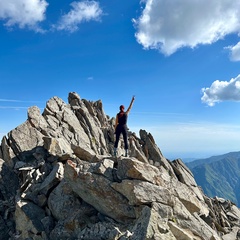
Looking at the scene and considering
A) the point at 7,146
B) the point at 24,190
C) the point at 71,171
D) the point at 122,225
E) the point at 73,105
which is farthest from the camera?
the point at 73,105

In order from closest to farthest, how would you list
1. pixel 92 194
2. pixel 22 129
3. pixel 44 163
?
pixel 92 194 → pixel 44 163 → pixel 22 129

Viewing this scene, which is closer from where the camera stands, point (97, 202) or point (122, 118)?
point (97, 202)

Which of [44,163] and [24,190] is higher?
[44,163]

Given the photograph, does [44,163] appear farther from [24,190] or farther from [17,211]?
[17,211]

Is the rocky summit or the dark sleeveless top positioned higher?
the dark sleeveless top

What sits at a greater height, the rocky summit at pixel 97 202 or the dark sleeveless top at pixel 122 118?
the dark sleeveless top at pixel 122 118

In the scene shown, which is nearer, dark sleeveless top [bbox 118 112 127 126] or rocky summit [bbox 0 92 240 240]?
rocky summit [bbox 0 92 240 240]

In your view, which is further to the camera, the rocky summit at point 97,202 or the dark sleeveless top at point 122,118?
the dark sleeveless top at point 122,118

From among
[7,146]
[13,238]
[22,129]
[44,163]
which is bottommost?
[13,238]

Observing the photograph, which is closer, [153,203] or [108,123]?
[153,203]

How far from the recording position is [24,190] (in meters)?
27.5

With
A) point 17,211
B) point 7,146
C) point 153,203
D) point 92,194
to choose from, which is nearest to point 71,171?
point 92,194

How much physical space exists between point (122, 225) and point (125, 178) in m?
4.07

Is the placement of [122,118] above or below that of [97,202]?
above
